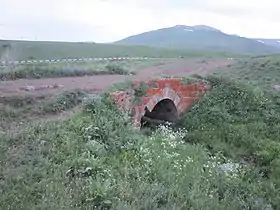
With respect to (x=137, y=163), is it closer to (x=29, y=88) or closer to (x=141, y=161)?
(x=141, y=161)

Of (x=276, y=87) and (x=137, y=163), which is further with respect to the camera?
(x=276, y=87)

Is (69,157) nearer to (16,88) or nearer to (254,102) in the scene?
(16,88)

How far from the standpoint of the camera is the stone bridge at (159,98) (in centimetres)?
1271

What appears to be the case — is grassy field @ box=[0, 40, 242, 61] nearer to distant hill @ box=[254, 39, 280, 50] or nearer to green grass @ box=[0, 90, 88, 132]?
green grass @ box=[0, 90, 88, 132]

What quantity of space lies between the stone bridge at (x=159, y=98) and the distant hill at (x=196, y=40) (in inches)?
1870

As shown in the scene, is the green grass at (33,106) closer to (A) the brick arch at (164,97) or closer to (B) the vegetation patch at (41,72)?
(A) the brick arch at (164,97)

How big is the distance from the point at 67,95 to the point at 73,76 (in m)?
4.45

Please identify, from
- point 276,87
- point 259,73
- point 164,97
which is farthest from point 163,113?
point 259,73

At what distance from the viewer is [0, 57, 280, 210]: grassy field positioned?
21.9ft

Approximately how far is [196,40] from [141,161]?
203 ft

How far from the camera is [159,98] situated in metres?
13.9

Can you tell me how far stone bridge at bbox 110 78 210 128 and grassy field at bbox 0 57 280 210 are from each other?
50cm

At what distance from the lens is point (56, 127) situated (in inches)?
344

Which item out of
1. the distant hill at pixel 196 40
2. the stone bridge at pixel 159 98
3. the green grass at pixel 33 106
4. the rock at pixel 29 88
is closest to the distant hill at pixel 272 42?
the distant hill at pixel 196 40
